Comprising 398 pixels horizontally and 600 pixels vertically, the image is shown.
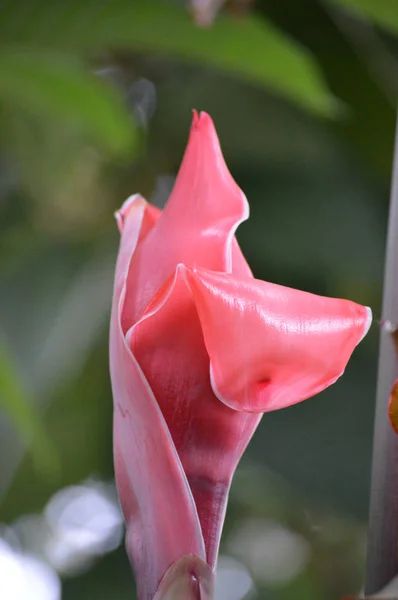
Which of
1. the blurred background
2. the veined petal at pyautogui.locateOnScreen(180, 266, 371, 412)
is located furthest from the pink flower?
the blurred background

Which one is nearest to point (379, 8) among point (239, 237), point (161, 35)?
point (161, 35)

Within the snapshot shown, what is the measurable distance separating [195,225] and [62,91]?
34 cm

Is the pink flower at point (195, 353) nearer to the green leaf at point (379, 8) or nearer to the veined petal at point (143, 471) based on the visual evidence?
the veined petal at point (143, 471)

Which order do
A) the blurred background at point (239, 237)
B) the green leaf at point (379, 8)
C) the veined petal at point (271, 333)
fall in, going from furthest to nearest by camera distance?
the blurred background at point (239, 237) → the green leaf at point (379, 8) → the veined petal at point (271, 333)

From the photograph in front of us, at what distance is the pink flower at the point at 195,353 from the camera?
13 centimetres

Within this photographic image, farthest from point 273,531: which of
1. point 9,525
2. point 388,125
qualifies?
point 388,125

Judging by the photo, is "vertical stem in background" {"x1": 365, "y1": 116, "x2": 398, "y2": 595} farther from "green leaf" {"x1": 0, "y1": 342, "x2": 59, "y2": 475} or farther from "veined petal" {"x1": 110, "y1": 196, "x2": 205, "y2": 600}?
"green leaf" {"x1": 0, "y1": 342, "x2": 59, "y2": 475}

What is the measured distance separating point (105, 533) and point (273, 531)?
0.58 ft

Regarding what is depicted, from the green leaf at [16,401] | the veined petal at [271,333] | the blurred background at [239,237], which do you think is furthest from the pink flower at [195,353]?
the blurred background at [239,237]

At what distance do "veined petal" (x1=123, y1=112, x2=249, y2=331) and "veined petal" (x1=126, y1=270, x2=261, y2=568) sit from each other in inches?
0.5

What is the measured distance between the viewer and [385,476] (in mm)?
136

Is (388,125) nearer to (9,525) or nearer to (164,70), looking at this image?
(164,70)

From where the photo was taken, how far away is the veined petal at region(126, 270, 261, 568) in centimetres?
14

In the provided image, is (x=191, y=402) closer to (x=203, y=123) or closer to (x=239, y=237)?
(x=203, y=123)
